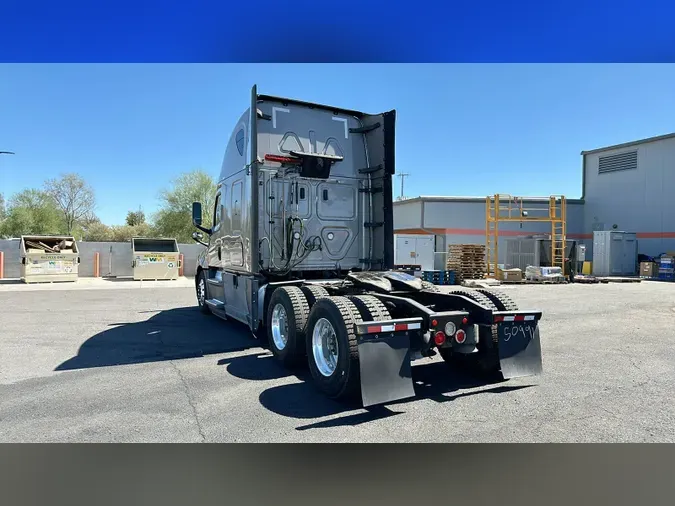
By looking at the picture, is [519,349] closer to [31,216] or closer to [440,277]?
[440,277]

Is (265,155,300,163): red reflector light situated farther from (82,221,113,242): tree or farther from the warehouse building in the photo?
(82,221,113,242): tree

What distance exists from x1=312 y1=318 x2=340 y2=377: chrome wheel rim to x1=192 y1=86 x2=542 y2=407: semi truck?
0.5 inches

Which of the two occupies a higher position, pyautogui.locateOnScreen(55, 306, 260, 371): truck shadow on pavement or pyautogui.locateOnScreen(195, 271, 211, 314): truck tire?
pyautogui.locateOnScreen(195, 271, 211, 314): truck tire

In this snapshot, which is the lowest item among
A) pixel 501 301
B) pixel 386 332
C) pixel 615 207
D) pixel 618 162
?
pixel 386 332

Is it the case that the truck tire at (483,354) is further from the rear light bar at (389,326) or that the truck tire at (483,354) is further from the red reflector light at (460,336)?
the rear light bar at (389,326)

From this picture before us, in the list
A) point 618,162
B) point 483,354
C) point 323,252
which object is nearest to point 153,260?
point 323,252

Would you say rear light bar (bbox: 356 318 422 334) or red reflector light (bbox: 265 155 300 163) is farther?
red reflector light (bbox: 265 155 300 163)

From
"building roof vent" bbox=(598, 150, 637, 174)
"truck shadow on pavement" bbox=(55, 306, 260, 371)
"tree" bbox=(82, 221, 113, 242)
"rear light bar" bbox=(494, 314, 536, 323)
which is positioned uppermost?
"building roof vent" bbox=(598, 150, 637, 174)

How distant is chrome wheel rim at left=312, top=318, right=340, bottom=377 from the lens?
17.5ft

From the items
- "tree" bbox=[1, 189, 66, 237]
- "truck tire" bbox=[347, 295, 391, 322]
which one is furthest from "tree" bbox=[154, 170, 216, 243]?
"truck tire" bbox=[347, 295, 391, 322]

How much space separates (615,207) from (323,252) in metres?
34.0

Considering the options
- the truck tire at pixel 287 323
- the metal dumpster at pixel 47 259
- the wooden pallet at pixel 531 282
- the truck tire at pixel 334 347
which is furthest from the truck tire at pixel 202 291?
the wooden pallet at pixel 531 282

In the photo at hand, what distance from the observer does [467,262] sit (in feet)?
78.0

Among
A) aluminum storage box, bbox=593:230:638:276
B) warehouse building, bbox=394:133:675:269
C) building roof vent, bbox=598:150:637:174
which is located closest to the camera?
aluminum storage box, bbox=593:230:638:276
